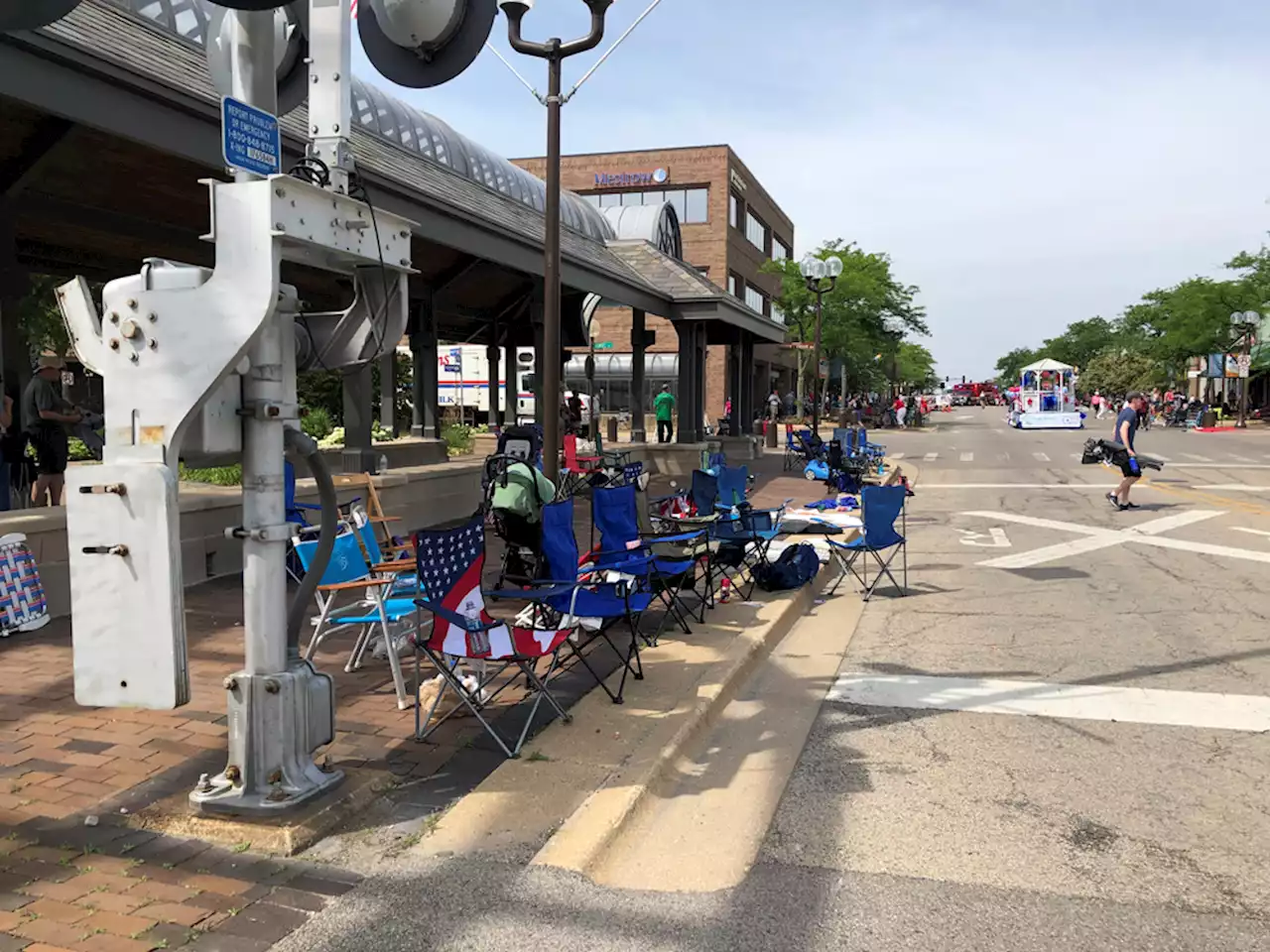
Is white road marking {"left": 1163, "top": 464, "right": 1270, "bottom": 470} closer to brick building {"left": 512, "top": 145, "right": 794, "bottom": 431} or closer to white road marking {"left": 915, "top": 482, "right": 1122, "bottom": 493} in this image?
white road marking {"left": 915, "top": 482, "right": 1122, "bottom": 493}

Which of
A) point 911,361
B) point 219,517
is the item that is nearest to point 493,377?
point 219,517

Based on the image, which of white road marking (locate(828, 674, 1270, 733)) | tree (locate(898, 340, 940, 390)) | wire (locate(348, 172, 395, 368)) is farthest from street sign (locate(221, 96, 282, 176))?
tree (locate(898, 340, 940, 390))

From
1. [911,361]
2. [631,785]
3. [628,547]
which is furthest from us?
[911,361]

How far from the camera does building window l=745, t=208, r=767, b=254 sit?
5747 centimetres

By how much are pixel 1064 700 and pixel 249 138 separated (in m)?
5.01

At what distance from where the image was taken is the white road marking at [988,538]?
37.6 ft

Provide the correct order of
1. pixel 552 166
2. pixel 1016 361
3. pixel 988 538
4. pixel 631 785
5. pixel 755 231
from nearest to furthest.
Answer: pixel 631 785, pixel 552 166, pixel 988 538, pixel 755 231, pixel 1016 361

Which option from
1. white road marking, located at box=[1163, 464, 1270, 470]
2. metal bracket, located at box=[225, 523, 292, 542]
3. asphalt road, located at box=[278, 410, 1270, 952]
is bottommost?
asphalt road, located at box=[278, 410, 1270, 952]

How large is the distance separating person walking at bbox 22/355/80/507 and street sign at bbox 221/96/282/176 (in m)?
5.75

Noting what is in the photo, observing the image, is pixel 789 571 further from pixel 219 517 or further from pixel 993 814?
pixel 219 517

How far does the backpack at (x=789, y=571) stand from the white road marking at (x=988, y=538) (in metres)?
3.48

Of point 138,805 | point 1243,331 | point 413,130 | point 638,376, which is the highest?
point 413,130

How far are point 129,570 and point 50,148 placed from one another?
5688mm

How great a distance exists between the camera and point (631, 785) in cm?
407
